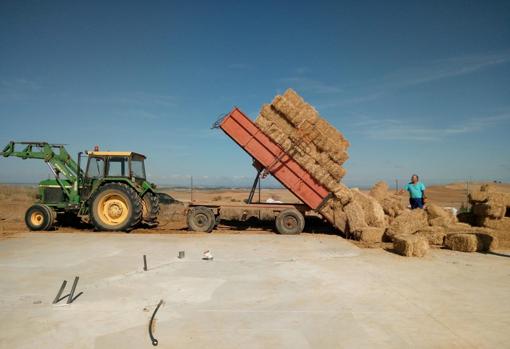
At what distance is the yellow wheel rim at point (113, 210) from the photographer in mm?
11984

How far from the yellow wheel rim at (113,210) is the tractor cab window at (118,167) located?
932mm

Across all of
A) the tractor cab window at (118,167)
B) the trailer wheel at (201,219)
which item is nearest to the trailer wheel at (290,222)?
the trailer wheel at (201,219)

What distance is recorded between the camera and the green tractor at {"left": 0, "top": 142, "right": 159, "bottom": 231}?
38.7 ft

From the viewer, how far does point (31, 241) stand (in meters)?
10.2

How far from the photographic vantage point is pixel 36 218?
12133 millimetres

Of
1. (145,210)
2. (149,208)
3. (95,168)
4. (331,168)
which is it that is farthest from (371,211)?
(95,168)

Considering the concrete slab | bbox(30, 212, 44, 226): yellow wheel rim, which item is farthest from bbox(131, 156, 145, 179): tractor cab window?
the concrete slab

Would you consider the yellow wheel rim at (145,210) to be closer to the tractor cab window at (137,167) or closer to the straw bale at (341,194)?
the tractor cab window at (137,167)

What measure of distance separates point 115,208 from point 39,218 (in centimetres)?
264

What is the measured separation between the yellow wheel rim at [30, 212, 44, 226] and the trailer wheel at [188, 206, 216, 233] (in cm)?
498

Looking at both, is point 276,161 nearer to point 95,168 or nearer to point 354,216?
point 354,216

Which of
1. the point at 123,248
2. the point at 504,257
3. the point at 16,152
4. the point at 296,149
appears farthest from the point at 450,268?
the point at 16,152

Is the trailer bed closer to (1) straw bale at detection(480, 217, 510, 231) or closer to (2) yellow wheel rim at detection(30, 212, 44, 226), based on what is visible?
(1) straw bale at detection(480, 217, 510, 231)

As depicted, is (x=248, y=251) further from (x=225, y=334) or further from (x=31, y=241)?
(x=31, y=241)
